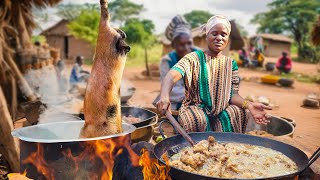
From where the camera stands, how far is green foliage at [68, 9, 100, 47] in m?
28.6

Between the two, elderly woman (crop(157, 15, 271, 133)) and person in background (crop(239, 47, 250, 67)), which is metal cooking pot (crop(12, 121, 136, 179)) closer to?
elderly woman (crop(157, 15, 271, 133))

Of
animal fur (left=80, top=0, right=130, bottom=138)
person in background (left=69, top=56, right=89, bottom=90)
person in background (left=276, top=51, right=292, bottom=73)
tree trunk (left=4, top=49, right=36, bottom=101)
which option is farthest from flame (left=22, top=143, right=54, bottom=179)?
person in background (left=276, top=51, right=292, bottom=73)

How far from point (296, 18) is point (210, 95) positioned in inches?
1521

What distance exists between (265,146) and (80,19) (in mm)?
28987

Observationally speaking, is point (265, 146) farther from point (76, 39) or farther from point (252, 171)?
point (76, 39)

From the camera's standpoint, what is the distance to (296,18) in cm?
3772

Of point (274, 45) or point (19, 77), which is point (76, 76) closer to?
point (19, 77)

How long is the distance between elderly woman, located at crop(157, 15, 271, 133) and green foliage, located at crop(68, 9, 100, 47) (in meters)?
26.0

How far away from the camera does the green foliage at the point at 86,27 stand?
28.6 meters

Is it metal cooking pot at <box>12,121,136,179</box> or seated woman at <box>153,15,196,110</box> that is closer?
metal cooking pot at <box>12,121,136,179</box>

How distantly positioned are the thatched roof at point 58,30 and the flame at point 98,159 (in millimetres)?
30107

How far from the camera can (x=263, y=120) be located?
2740mm

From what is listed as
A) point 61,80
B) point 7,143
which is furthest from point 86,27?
point 7,143

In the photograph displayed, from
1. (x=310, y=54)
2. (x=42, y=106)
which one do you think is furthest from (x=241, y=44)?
(x=42, y=106)
